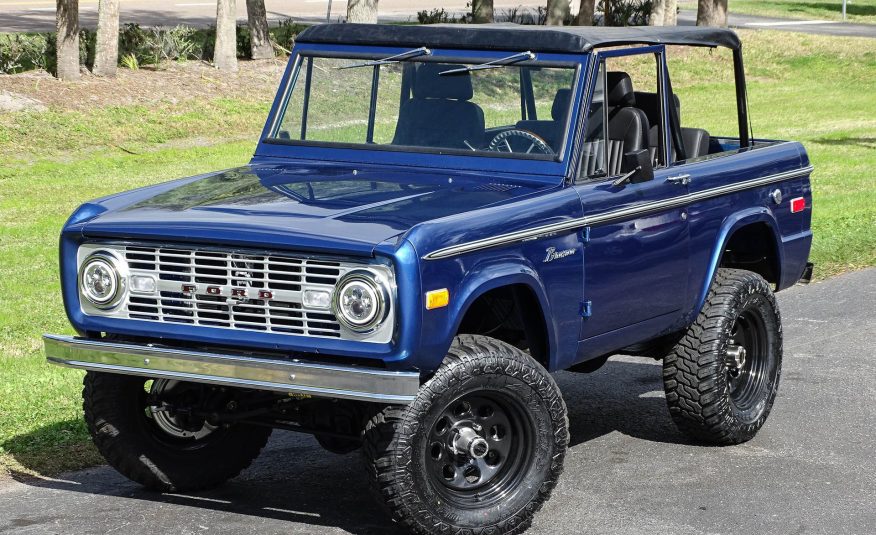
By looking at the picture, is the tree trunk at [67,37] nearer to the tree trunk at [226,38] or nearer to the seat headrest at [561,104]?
the tree trunk at [226,38]

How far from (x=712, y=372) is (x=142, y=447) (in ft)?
8.73

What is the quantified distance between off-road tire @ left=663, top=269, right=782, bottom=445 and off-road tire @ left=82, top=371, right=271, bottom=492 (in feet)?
6.78

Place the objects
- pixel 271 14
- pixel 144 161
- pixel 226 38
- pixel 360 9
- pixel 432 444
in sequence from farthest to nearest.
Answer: pixel 271 14
pixel 226 38
pixel 360 9
pixel 144 161
pixel 432 444

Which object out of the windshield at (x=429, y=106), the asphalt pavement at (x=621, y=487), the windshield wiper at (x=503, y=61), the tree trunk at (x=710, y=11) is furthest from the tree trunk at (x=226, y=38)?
the windshield wiper at (x=503, y=61)

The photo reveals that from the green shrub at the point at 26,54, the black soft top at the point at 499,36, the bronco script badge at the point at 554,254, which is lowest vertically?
the green shrub at the point at 26,54

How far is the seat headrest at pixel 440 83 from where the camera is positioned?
643 centimetres

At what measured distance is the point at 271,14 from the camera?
38344 mm

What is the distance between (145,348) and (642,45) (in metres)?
2.85

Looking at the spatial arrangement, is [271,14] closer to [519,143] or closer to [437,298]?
[519,143]

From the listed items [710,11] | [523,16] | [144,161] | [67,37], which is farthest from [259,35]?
[710,11]

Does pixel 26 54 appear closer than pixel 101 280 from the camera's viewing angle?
No

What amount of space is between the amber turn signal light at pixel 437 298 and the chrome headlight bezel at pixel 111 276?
1.27m

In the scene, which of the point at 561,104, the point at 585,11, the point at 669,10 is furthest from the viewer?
the point at 585,11

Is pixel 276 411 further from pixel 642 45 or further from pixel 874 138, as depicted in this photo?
pixel 874 138
